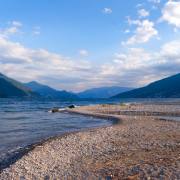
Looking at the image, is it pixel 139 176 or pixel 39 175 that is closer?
pixel 139 176

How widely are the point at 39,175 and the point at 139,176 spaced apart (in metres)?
4.71

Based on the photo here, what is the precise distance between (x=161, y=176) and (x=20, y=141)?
1762 cm

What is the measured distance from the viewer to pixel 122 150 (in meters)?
19.2

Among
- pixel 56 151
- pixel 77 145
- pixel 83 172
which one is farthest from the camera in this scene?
pixel 77 145

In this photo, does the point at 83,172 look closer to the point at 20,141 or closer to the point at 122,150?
the point at 122,150

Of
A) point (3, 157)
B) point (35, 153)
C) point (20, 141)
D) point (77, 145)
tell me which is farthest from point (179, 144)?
point (20, 141)

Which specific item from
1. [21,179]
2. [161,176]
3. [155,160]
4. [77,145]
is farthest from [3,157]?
[161,176]

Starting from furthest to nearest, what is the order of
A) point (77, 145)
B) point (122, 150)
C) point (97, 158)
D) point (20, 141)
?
point (20, 141)
point (77, 145)
point (122, 150)
point (97, 158)

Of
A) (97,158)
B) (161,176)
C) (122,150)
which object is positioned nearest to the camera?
(161,176)

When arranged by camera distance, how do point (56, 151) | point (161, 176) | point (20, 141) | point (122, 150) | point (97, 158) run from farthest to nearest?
1. point (20, 141)
2. point (56, 151)
3. point (122, 150)
4. point (97, 158)
5. point (161, 176)

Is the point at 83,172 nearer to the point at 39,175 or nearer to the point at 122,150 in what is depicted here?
the point at 39,175

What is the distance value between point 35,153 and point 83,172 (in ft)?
20.1

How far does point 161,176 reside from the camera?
1273 cm

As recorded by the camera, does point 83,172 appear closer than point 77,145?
Yes
